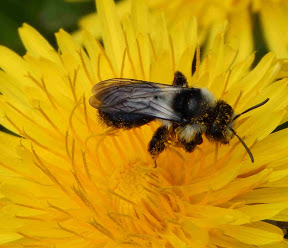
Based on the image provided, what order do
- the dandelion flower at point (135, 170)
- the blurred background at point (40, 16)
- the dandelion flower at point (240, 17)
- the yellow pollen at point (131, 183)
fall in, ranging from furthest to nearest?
the blurred background at point (40, 16)
the dandelion flower at point (240, 17)
the yellow pollen at point (131, 183)
the dandelion flower at point (135, 170)

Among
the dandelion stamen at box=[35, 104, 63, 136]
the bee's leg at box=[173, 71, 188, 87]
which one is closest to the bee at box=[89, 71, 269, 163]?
the bee's leg at box=[173, 71, 188, 87]

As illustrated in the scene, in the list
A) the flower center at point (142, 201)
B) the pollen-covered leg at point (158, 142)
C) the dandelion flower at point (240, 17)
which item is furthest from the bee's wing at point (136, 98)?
the dandelion flower at point (240, 17)

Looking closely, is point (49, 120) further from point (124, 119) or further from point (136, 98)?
point (136, 98)

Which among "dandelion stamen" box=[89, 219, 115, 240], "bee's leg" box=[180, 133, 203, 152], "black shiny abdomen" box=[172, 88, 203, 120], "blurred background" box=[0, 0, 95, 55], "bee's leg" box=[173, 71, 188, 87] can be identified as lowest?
"dandelion stamen" box=[89, 219, 115, 240]

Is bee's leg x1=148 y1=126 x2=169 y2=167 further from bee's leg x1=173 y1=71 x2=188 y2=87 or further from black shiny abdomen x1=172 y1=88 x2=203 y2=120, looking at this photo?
bee's leg x1=173 y1=71 x2=188 y2=87

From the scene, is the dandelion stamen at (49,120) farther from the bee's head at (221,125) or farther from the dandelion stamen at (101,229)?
the bee's head at (221,125)
